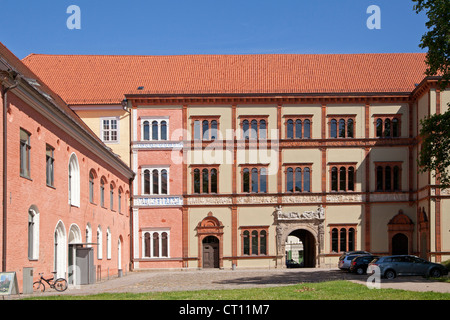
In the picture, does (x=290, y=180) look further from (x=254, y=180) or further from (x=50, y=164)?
(x=50, y=164)

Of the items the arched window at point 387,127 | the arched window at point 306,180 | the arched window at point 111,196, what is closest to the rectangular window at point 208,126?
the arched window at point 306,180

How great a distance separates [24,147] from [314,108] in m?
31.5

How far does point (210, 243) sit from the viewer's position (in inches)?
2105

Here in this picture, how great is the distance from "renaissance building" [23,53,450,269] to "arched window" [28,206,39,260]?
25.2 metres

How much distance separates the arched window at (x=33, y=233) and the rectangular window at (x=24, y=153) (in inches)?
66.5

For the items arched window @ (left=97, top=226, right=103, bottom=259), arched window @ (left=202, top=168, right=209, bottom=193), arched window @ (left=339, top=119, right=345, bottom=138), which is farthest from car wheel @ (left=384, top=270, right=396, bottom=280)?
arched window @ (left=202, top=168, right=209, bottom=193)

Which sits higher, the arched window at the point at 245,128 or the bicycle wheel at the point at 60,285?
the arched window at the point at 245,128

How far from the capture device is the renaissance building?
5303 centimetres

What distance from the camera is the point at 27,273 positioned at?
26.0 m

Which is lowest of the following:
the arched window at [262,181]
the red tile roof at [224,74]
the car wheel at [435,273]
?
the car wheel at [435,273]

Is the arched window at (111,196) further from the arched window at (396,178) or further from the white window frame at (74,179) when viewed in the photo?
the arched window at (396,178)

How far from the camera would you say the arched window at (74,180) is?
35188 mm
